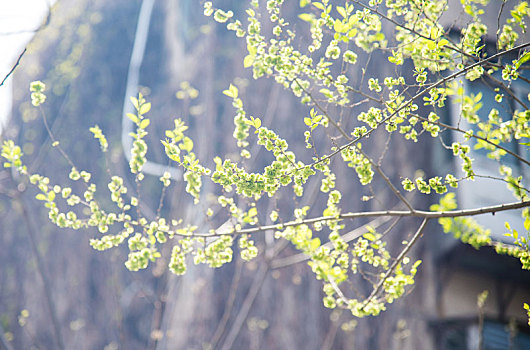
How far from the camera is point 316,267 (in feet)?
5.33

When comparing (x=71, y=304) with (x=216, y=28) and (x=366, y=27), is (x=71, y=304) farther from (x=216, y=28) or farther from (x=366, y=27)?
(x=366, y=27)

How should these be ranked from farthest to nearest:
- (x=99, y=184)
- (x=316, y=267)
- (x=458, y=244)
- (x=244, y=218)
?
(x=99, y=184), (x=458, y=244), (x=244, y=218), (x=316, y=267)

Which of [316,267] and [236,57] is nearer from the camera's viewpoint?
[316,267]

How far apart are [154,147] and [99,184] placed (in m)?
0.96

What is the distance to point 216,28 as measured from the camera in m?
5.16

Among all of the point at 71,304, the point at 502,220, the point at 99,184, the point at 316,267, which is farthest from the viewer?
the point at 99,184

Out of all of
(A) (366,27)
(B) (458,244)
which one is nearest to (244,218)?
(A) (366,27)

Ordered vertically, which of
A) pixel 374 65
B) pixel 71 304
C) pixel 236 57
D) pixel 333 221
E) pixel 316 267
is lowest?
pixel 71 304

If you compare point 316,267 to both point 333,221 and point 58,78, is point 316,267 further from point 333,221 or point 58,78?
point 58,78

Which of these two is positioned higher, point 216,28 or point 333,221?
point 216,28

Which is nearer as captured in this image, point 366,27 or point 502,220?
point 366,27

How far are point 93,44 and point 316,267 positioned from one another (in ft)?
18.3

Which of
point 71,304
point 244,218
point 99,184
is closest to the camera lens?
point 244,218

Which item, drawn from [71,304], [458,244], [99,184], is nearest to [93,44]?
[99,184]
